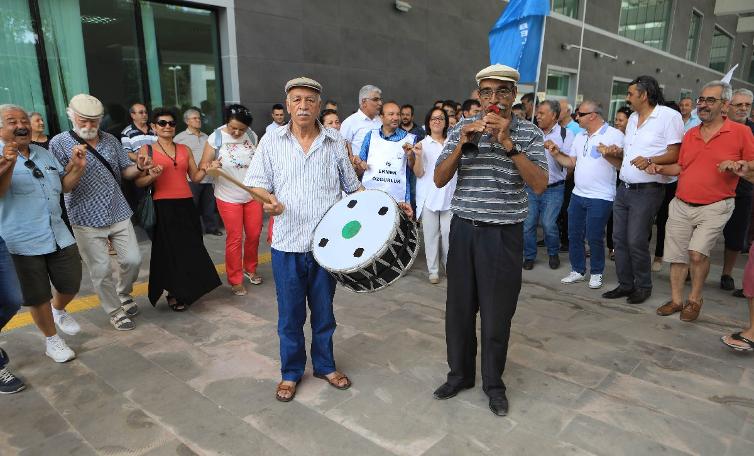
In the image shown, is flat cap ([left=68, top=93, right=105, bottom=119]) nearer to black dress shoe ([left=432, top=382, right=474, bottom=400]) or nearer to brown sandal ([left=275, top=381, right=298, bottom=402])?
brown sandal ([left=275, top=381, right=298, bottom=402])

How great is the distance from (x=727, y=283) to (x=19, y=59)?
9059mm

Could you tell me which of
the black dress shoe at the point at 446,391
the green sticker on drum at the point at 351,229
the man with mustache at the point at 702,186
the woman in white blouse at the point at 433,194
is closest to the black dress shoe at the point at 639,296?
the man with mustache at the point at 702,186

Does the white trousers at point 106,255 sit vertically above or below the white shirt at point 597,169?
below

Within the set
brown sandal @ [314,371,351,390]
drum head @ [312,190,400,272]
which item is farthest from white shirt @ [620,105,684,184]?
brown sandal @ [314,371,351,390]

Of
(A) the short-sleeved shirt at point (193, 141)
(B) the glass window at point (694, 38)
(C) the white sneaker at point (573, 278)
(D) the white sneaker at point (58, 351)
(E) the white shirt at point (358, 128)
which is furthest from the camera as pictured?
(B) the glass window at point (694, 38)

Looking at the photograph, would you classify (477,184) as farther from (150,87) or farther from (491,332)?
(150,87)

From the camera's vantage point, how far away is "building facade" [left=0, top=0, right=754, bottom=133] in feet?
21.4

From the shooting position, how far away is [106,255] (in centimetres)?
412

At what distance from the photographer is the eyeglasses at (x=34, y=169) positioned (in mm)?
3373

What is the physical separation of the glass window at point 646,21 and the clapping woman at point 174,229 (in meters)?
18.9

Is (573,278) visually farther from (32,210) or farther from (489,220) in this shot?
(32,210)

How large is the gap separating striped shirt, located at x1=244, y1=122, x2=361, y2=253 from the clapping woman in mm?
1797

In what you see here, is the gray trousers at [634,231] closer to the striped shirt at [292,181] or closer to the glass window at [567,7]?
the striped shirt at [292,181]

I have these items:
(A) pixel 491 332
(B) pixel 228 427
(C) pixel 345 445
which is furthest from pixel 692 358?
(B) pixel 228 427
